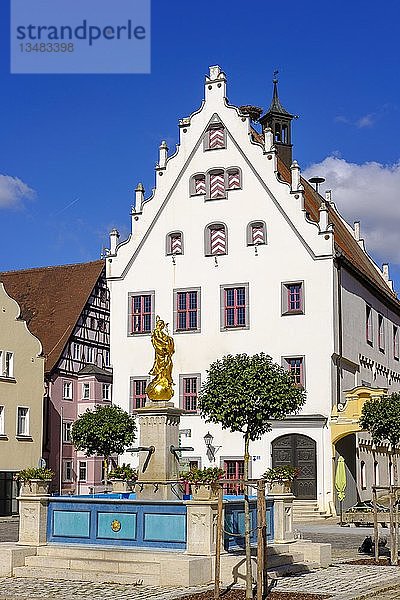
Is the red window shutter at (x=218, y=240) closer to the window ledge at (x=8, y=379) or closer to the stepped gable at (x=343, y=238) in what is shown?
the stepped gable at (x=343, y=238)

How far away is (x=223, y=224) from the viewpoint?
134 ft

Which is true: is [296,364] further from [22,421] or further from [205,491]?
[205,491]

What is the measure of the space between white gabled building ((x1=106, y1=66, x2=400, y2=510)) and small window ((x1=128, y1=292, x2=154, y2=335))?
0.17 ft

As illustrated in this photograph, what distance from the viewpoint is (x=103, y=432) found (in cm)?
3738

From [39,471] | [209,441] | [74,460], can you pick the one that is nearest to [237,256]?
[209,441]

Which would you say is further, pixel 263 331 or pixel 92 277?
pixel 92 277

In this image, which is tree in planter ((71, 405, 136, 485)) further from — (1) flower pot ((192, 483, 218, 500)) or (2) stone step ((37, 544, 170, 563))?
(1) flower pot ((192, 483, 218, 500))

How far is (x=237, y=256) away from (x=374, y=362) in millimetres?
9284

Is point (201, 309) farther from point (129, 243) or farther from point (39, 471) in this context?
point (39, 471)

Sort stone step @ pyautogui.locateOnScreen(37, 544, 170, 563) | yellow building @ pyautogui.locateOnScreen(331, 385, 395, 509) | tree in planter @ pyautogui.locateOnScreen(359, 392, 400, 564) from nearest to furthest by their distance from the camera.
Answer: stone step @ pyautogui.locateOnScreen(37, 544, 170, 563)
tree in planter @ pyautogui.locateOnScreen(359, 392, 400, 564)
yellow building @ pyautogui.locateOnScreen(331, 385, 395, 509)

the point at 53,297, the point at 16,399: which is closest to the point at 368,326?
the point at 16,399

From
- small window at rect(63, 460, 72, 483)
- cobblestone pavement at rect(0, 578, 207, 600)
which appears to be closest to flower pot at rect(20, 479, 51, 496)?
cobblestone pavement at rect(0, 578, 207, 600)

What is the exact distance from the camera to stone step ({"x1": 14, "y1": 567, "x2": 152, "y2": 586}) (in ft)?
51.5

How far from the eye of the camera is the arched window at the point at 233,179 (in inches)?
1606
